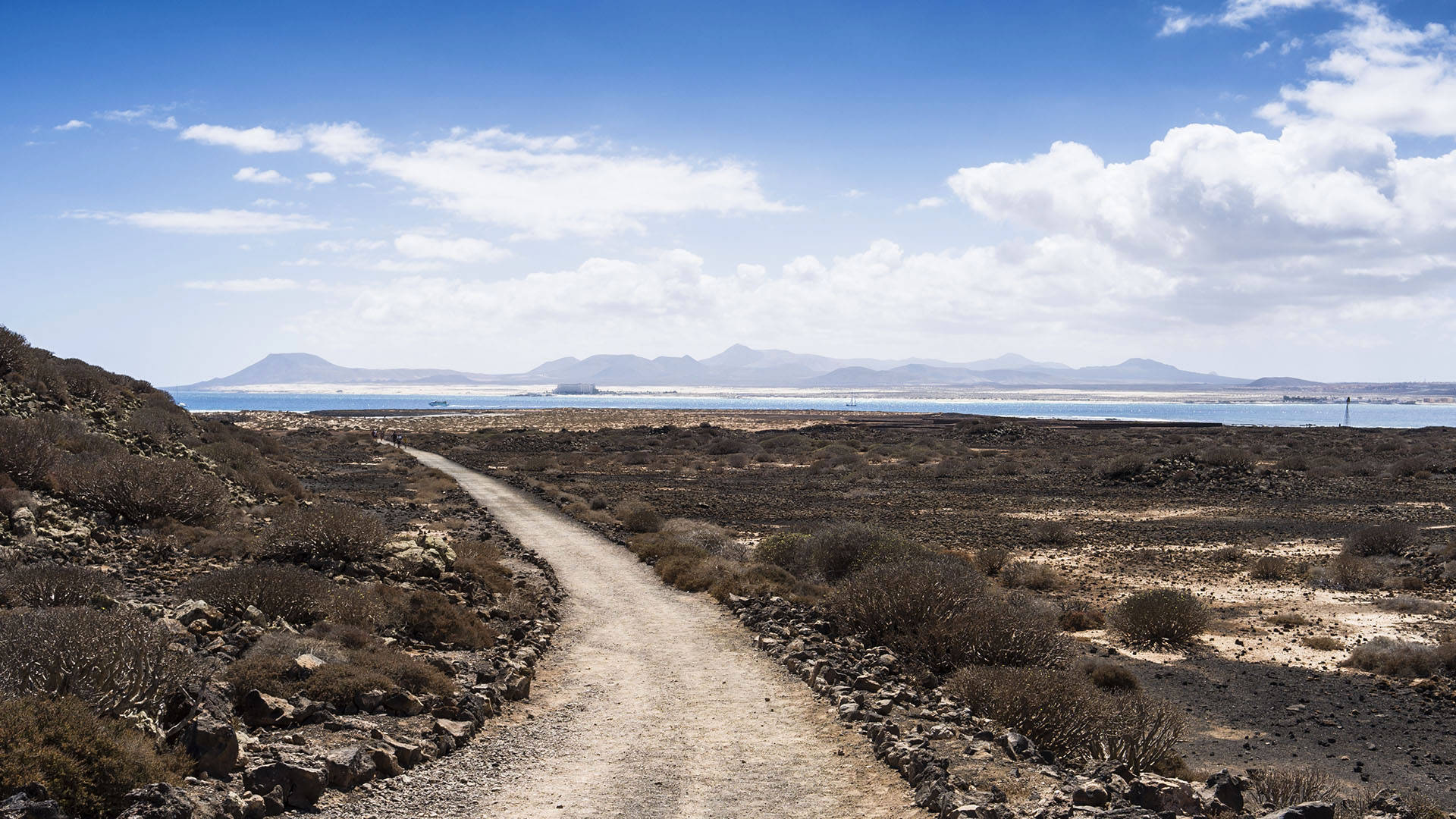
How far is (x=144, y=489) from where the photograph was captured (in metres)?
18.4

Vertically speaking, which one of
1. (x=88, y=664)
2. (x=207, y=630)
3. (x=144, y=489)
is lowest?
(x=207, y=630)

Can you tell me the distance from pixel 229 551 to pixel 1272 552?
28383 millimetres

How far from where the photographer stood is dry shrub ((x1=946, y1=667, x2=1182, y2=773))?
9.34 m

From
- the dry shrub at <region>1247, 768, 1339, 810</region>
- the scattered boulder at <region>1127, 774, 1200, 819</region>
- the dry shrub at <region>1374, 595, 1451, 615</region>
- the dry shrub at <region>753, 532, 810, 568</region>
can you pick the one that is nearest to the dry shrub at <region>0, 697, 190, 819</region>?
the scattered boulder at <region>1127, 774, 1200, 819</region>

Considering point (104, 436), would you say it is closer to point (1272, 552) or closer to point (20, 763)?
point (20, 763)

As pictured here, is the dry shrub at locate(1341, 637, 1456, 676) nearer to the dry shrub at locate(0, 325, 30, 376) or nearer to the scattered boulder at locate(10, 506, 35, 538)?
the scattered boulder at locate(10, 506, 35, 538)

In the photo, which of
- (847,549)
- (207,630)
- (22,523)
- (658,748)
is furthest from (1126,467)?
(22,523)

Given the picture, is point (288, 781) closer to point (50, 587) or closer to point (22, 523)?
point (50, 587)

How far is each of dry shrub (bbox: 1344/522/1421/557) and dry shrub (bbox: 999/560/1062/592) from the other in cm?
948

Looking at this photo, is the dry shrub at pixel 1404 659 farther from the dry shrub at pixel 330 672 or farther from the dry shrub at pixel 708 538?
the dry shrub at pixel 330 672

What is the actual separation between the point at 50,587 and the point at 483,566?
941 cm

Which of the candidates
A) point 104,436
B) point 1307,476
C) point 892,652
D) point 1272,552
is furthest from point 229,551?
point 1307,476

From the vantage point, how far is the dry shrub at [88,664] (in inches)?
284

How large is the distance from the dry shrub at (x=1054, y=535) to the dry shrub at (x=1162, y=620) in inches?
457
